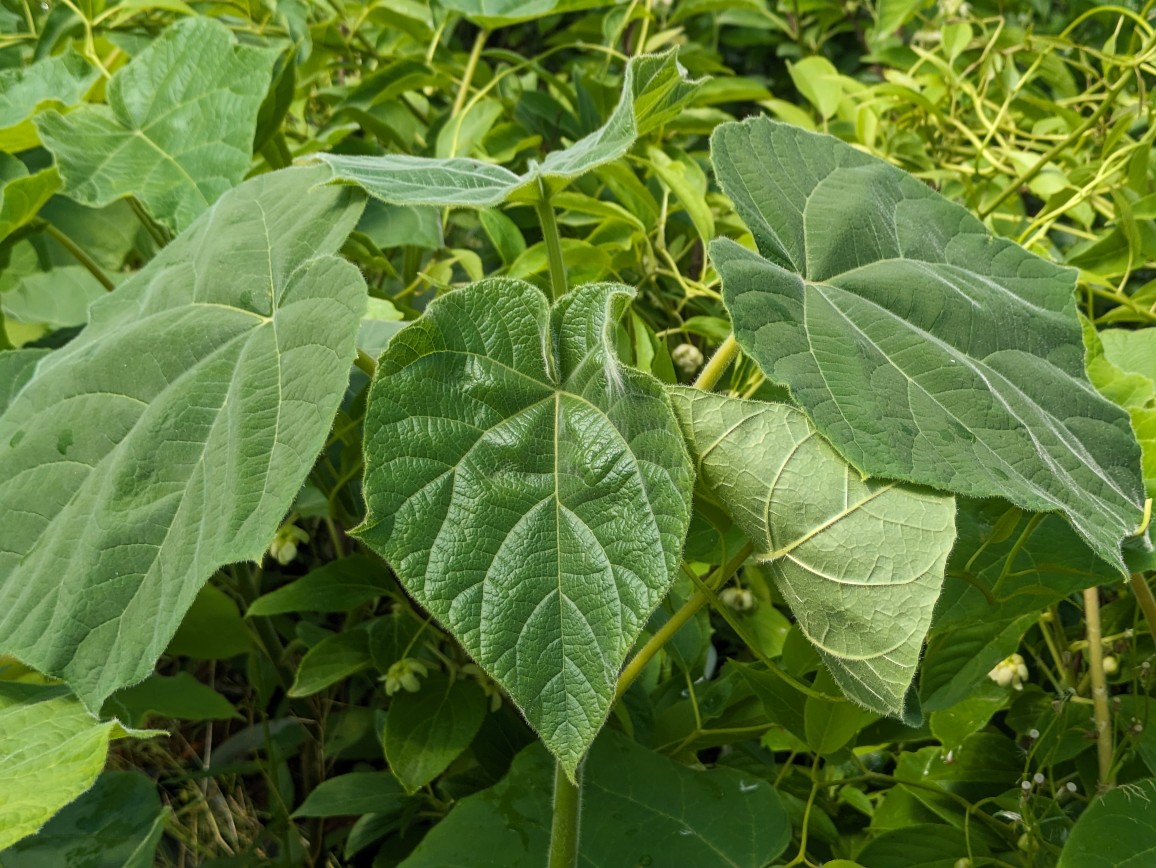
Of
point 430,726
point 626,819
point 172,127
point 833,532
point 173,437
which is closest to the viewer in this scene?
point 833,532

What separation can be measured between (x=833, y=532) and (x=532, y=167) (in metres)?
0.27

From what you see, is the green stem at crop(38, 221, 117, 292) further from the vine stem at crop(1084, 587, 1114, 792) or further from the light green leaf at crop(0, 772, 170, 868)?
the vine stem at crop(1084, 587, 1114, 792)

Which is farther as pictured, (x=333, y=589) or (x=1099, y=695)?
(x=333, y=589)

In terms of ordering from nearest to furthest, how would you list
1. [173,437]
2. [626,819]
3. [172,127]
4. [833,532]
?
1. [833,532]
2. [173,437]
3. [626,819]
4. [172,127]

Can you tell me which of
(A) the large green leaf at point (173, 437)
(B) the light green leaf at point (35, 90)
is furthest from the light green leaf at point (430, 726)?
(B) the light green leaf at point (35, 90)

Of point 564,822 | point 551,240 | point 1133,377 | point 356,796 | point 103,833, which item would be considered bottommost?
point 356,796

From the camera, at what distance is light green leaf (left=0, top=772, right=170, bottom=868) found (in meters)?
0.68

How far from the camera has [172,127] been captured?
95 cm

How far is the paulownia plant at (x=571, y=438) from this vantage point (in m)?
0.43

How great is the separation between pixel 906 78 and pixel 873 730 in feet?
3.10

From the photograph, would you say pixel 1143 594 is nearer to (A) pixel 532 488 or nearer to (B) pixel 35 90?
(A) pixel 532 488

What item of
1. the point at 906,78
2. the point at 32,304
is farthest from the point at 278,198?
the point at 906,78

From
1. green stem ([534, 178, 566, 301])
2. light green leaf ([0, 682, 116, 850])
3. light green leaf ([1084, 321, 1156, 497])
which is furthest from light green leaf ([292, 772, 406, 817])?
light green leaf ([1084, 321, 1156, 497])

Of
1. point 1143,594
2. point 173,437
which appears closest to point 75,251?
point 173,437
